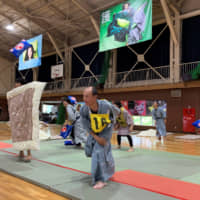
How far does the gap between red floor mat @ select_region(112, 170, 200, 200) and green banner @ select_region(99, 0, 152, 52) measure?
24.5ft

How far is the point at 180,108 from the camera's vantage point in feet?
36.1

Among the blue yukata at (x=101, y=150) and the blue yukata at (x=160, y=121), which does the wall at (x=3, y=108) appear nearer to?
the blue yukata at (x=160, y=121)

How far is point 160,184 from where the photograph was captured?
2729 mm

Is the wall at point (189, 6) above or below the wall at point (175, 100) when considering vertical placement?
above

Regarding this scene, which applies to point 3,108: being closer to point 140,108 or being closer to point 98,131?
point 140,108

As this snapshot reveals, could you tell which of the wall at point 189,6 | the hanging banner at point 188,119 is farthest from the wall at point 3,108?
the wall at point 189,6

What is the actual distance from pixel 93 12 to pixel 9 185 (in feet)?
36.5

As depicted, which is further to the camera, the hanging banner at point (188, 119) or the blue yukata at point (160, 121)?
the hanging banner at point (188, 119)

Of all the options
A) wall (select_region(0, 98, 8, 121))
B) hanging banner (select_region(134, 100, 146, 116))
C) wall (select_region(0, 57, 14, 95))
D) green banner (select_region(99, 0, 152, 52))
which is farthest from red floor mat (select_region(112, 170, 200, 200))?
wall (select_region(0, 57, 14, 95))

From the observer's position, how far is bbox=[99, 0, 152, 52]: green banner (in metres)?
9.67

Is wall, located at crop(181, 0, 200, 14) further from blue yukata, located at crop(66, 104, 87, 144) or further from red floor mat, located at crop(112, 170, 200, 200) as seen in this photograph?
red floor mat, located at crop(112, 170, 200, 200)

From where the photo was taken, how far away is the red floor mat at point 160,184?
7.83 feet

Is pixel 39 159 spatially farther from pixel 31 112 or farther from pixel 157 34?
pixel 157 34

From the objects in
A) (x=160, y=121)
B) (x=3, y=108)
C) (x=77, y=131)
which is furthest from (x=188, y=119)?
(x=3, y=108)
